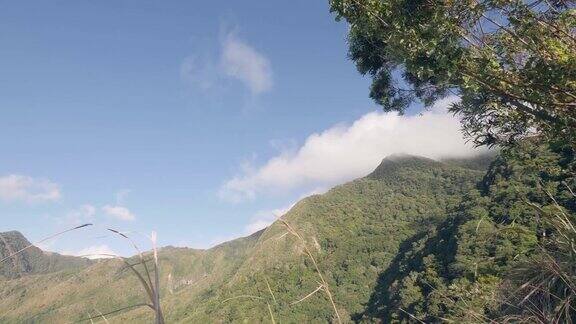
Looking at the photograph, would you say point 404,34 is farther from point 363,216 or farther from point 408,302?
point 363,216

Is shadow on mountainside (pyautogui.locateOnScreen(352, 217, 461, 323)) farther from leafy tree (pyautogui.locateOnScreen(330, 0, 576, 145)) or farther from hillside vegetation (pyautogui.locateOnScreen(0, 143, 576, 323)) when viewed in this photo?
leafy tree (pyautogui.locateOnScreen(330, 0, 576, 145))

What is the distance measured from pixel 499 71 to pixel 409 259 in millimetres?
89993

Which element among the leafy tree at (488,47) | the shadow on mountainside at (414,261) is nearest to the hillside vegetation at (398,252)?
the shadow on mountainside at (414,261)

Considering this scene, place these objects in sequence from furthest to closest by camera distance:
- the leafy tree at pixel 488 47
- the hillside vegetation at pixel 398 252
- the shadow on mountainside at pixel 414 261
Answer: the shadow on mountainside at pixel 414 261 → the hillside vegetation at pixel 398 252 → the leafy tree at pixel 488 47

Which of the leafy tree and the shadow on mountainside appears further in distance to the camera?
the shadow on mountainside

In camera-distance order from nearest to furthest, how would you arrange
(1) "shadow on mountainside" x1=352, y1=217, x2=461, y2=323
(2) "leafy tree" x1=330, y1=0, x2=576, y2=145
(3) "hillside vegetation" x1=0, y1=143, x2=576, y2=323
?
(2) "leafy tree" x1=330, y1=0, x2=576, y2=145 → (3) "hillside vegetation" x1=0, y1=143, x2=576, y2=323 → (1) "shadow on mountainside" x1=352, y1=217, x2=461, y2=323

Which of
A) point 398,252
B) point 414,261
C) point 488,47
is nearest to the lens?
point 488,47

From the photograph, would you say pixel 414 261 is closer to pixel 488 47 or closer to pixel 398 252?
pixel 398 252

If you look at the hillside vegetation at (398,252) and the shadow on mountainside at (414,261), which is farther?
the shadow on mountainside at (414,261)

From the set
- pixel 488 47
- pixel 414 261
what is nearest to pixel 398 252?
pixel 414 261

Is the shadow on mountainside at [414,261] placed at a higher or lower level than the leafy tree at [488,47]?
lower

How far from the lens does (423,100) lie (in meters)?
10.3

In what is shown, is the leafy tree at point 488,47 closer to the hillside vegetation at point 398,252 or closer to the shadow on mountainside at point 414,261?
the hillside vegetation at point 398,252

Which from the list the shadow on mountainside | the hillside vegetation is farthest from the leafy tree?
the shadow on mountainside
